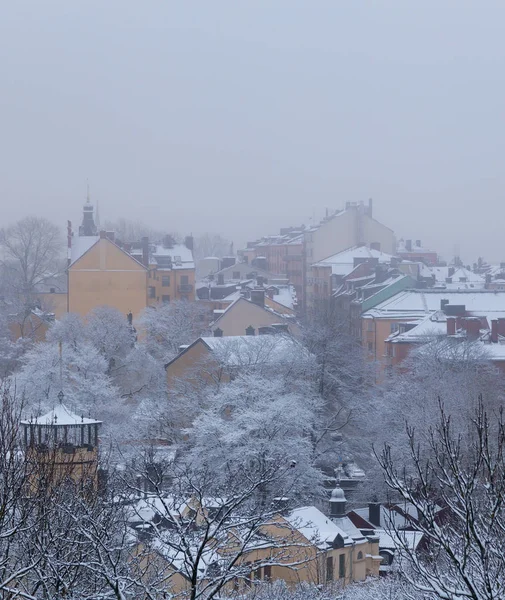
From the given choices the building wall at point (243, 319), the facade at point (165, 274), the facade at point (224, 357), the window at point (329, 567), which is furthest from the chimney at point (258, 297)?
the window at point (329, 567)

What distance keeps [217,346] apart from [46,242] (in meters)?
44.0

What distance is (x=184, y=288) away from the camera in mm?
71250

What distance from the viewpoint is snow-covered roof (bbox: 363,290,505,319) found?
52719 millimetres

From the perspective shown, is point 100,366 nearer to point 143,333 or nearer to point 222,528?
point 143,333

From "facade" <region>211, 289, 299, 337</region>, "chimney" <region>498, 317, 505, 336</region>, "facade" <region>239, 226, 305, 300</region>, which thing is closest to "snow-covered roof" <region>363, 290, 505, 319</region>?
"chimney" <region>498, 317, 505, 336</region>

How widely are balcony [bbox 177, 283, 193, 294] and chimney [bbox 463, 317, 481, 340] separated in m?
27.6

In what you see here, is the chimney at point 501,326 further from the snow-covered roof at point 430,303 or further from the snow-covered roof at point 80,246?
the snow-covered roof at point 80,246

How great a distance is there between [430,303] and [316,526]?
1189 inches

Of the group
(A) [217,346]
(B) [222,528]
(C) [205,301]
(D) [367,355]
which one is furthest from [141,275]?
(B) [222,528]

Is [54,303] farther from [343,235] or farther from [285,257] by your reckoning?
[285,257]

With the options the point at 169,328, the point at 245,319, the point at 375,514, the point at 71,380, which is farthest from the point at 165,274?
the point at 375,514

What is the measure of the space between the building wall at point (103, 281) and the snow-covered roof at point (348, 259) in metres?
14.9

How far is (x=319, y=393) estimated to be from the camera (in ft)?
139

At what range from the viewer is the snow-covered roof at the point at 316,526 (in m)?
24.1
